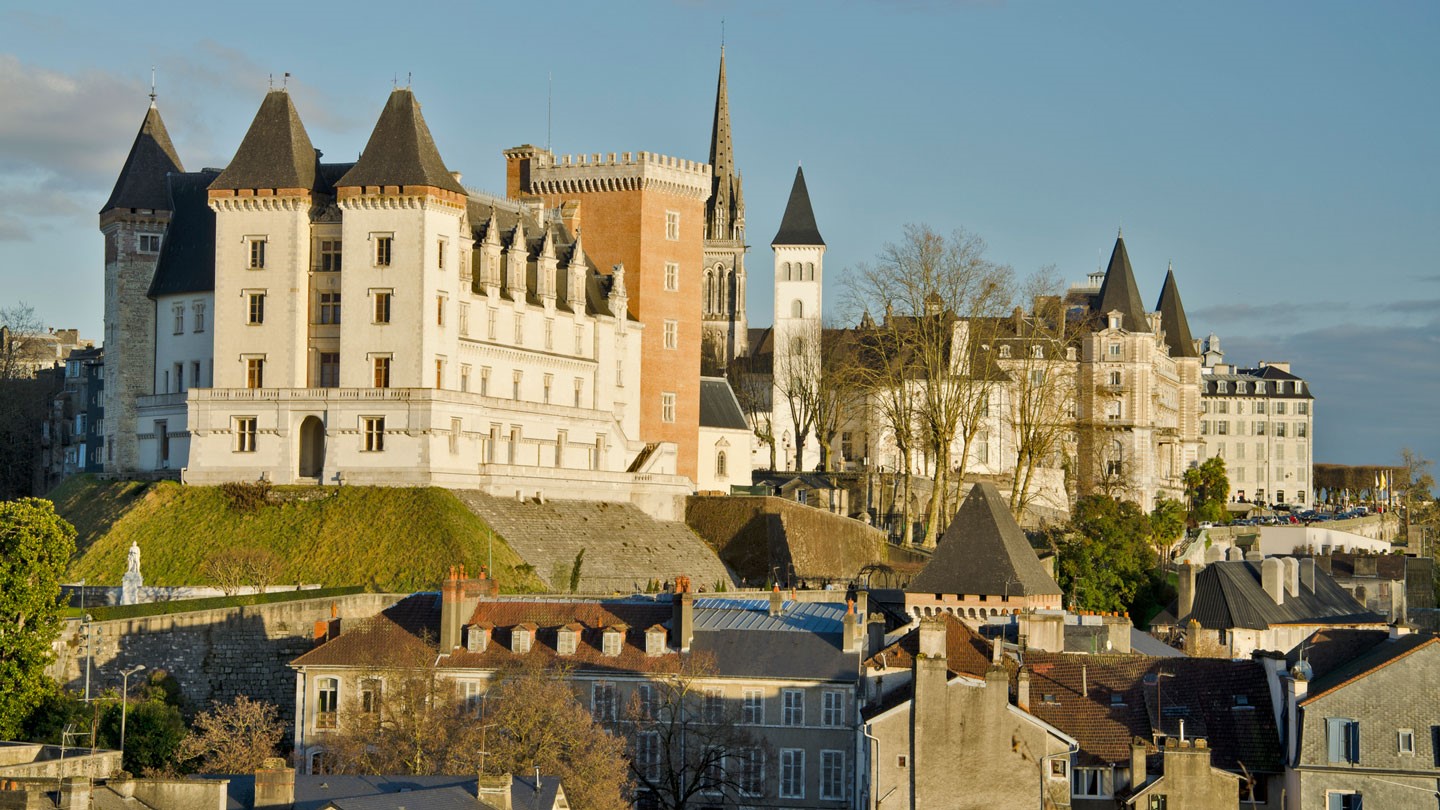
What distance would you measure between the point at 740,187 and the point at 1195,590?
75.1 m

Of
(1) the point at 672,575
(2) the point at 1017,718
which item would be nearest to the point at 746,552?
(1) the point at 672,575

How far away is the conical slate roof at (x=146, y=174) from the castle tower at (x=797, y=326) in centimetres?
4102

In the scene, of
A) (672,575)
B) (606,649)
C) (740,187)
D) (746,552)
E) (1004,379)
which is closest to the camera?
(606,649)

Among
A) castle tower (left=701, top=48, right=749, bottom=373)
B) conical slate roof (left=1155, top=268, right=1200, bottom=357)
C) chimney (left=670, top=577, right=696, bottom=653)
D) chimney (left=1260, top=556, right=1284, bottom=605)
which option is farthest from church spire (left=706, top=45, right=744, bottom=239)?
chimney (left=670, top=577, right=696, bottom=653)

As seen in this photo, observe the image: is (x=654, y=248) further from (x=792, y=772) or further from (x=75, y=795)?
(x=75, y=795)

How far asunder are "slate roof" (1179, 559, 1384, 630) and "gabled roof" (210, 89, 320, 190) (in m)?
33.1

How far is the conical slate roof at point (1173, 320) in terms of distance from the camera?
409ft

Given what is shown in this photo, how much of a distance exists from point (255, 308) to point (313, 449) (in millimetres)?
5217

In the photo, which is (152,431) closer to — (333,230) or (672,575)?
(333,230)

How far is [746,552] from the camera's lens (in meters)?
82.1

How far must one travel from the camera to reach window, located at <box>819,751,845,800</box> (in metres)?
46.4

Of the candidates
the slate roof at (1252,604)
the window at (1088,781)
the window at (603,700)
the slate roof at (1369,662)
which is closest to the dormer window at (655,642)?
the window at (603,700)

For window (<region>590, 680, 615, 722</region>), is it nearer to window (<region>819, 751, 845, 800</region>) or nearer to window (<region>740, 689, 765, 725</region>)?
window (<region>740, 689, 765, 725</region>)

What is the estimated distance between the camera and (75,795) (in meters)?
Answer: 33.2
